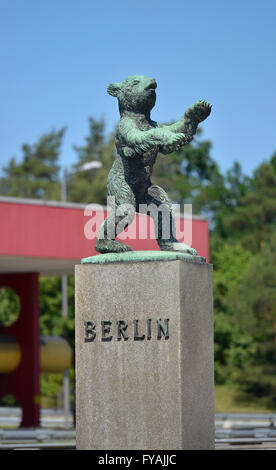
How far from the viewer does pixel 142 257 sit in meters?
8.62

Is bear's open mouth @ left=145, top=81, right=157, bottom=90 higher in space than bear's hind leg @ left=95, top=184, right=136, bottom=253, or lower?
higher

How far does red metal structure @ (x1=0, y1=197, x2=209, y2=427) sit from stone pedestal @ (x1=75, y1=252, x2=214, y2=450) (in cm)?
975

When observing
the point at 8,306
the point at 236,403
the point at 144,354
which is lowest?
the point at 236,403

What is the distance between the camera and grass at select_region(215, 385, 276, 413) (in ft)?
137

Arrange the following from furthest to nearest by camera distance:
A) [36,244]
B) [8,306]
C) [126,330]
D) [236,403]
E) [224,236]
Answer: [224,236], [8,306], [236,403], [36,244], [126,330]

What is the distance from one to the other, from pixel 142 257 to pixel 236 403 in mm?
36286

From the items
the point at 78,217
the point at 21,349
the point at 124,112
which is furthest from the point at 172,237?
the point at 21,349

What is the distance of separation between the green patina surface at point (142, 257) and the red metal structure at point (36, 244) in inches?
378

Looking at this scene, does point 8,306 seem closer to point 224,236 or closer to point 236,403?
point 236,403

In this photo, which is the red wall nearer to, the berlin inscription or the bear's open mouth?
the bear's open mouth

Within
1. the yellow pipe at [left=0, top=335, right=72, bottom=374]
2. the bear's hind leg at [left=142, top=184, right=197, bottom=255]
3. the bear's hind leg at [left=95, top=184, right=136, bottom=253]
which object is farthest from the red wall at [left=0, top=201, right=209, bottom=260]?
the bear's hind leg at [left=95, top=184, right=136, bottom=253]

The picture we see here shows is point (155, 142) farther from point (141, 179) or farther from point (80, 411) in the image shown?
point (80, 411)

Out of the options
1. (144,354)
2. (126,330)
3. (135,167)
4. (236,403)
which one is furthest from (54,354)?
(236,403)

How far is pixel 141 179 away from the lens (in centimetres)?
912
